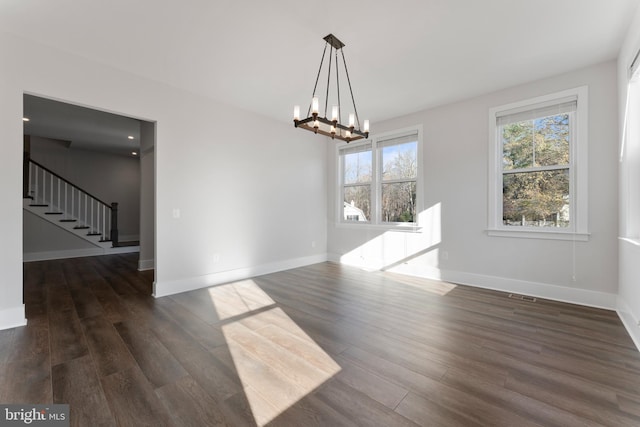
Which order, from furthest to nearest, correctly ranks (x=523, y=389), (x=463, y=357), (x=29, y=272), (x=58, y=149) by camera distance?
(x=58, y=149)
(x=29, y=272)
(x=463, y=357)
(x=523, y=389)

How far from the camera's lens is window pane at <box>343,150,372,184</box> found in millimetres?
5672

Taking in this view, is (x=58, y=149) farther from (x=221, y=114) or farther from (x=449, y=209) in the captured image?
(x=449, y=209)

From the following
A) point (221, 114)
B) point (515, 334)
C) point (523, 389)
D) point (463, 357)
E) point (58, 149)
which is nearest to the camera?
point (523, 389)

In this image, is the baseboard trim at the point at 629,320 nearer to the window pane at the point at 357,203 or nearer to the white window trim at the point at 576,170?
the white window trim at the point at 576,170

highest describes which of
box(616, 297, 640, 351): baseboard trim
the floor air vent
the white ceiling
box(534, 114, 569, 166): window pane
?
the white ceiling

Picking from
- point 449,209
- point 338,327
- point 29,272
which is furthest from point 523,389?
point 29,272

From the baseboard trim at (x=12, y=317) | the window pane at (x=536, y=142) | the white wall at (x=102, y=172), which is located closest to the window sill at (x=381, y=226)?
the window pane at (x=536, y=142)

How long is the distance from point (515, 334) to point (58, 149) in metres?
10.7

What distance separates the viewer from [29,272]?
4980 mm

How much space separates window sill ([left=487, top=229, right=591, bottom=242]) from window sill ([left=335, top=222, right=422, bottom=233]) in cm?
117

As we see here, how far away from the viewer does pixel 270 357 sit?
220 cm

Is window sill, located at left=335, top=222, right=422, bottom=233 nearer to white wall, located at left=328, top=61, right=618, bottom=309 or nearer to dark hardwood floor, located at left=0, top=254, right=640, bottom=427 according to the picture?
white wall, located at left=328, top=61, right=618, bottom=309

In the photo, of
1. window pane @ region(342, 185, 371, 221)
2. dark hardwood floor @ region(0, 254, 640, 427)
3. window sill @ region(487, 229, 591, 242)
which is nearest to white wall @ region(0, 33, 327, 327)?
window pane @ region(342, 185, 371, 221)

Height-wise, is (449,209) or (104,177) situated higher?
(104,177)
